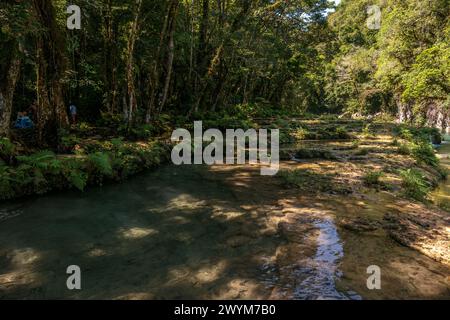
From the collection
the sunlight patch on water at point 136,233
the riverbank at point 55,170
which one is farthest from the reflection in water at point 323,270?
the riverbank at point 55,170

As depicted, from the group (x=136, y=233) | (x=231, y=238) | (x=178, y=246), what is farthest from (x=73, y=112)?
(x=231, y=238)

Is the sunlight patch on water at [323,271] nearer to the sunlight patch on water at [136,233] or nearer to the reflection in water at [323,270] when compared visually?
the reflection in water at [323,270]

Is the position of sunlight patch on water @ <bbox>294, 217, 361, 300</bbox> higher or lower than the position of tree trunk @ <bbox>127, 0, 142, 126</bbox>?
lower

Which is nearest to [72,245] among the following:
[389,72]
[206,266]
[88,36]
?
[206,266]

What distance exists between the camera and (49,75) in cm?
1030

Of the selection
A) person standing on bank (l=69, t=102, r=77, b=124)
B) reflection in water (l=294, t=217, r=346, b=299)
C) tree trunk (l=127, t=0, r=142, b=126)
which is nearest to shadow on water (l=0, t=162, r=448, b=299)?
reflection in water (l=294, t=217, r=346, b=299)

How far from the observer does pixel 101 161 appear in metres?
9.09

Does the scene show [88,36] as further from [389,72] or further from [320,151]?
[389,72]

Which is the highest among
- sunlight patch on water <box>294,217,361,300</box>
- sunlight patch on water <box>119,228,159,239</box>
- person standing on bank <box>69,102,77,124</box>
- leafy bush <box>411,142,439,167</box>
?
person standing on bank <box>69,102,77,124</box>

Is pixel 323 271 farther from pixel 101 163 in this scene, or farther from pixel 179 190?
pixel 101 163

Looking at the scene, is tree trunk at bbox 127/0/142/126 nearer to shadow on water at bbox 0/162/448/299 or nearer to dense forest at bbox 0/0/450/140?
dense forest at bbox 0/0/450/140

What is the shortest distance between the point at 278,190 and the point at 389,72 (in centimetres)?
2176

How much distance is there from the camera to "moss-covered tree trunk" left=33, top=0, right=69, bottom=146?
32.2ft

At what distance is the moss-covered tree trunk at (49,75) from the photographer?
980 cm
